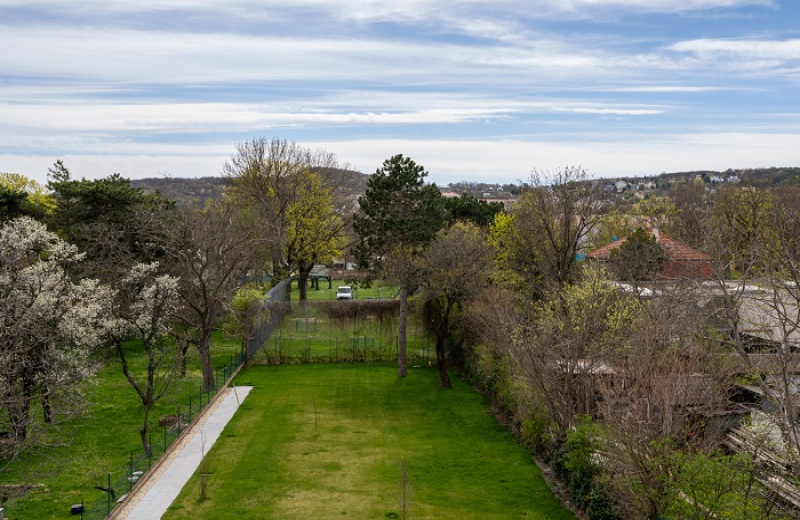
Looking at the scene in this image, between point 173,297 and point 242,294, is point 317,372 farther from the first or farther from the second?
point 173,297

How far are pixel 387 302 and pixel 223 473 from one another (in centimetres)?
1900

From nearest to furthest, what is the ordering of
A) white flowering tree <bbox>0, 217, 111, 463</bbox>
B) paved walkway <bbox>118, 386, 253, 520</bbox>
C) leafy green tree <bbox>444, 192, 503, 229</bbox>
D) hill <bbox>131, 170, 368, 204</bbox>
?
white flowering tree <bbox>0, 217, 111, 463</bbox> → paved walkway <bbox>118, 386, 253, 520</bbox> → leafy green tree <bbox>444, 192, 503, 229</bbox> → hill <bbox>131, 170, 368, 204</bbox>

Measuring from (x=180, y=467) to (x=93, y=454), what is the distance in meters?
2.98

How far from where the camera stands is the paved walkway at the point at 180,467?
17.7m

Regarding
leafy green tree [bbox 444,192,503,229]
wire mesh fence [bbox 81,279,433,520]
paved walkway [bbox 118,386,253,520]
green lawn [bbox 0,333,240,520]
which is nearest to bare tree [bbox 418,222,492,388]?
wire mesh fence [bbox 81,279,433,520]

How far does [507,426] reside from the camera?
25.1 m

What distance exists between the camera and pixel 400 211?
105 ft

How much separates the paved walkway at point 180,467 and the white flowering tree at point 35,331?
10.1 ft

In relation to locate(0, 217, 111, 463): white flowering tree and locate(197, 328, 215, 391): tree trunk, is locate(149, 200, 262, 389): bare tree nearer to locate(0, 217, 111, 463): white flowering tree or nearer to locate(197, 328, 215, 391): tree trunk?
locate(197, 328, 215, 391): tree trunk

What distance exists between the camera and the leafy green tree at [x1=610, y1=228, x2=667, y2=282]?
34406 mm

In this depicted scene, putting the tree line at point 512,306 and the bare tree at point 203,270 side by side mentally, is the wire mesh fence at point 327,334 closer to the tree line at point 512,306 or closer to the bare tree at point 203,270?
the tree line at point 512,306

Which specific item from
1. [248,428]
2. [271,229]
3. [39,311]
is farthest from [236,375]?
[39,311]

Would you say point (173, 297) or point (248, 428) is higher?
point (173, 297)

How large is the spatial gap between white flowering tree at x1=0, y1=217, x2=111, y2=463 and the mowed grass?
4795 millimetres
